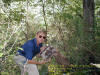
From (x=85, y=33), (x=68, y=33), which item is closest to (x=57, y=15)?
(x=68, y=33)

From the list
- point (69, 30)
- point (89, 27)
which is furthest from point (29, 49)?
point (89, 27)

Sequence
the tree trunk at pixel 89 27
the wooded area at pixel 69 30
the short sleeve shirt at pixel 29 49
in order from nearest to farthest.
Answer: the short sleeve shirt at pixel 29 49, the wooded area at pixel 69 30, the tree trunk at pixel 89 27

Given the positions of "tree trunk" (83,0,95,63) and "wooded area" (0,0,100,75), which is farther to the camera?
"tree trunk" (83,0,95,63)

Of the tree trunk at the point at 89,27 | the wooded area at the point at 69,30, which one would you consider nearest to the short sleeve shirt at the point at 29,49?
the wooded area at the point at 69,30

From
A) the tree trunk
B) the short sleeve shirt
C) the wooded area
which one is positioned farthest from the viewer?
the tree trunk

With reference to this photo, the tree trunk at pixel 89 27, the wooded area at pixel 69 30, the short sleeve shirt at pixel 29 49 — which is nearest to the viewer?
the short sleeve shirt at pixel 29 49

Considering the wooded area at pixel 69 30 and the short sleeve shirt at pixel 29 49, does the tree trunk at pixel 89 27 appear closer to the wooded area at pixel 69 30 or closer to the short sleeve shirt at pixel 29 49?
the wooded area at pixel 69 30

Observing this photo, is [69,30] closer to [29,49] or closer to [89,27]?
[89,27]

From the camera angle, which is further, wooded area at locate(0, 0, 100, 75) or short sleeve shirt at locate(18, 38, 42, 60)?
wooded area at locate(0, 0, 100, 75)

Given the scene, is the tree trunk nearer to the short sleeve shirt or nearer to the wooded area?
the wooded area

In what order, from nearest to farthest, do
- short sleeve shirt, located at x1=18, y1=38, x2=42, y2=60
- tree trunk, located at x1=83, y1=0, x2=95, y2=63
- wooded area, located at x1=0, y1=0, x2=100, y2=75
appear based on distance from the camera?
short sleeve shirt, located at x1=18, y1=38, x2=42, y2=60 < wooded area, located at x1=0, y1=0, x2=100, y2=75 < tree trunk, located at x1=83, y1=0, x2=95, y2=63

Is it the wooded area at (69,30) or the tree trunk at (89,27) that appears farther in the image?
the tree trunk at (89,27)

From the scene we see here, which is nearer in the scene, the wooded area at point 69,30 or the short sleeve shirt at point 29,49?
the short sleeve shirt at point 29,49

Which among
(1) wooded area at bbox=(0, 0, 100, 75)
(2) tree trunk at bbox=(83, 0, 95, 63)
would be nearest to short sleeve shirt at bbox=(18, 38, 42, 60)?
(1) wooded area at bbox=(0, 0, 100, 75)
